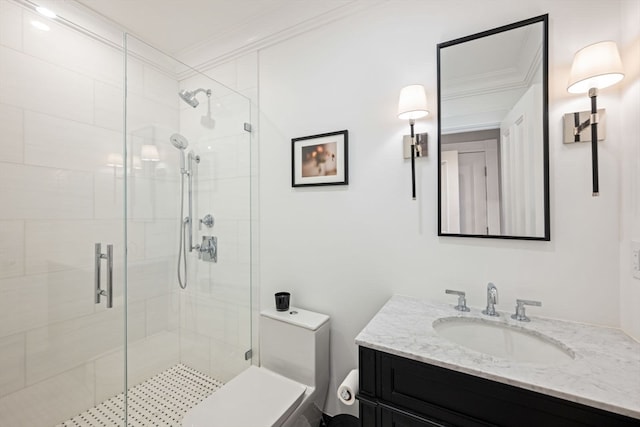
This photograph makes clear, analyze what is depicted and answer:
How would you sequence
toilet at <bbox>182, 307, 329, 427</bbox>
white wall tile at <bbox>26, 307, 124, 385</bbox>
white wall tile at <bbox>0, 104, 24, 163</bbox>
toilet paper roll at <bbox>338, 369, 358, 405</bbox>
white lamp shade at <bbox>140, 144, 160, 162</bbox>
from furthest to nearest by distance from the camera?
1. white lamp shade at <bbox>140, 144, 160, 162</bbox>
2. white wall tile at <bbox>26, 307, 124, 385</bbox>
3. white wall tile at <bbox>0, 104, 24, 163</bbox>
4. toilet at <bbox>182, 307, 329, 427</bbox>
5. toilet paper roll at <bbox>338, 369, 358, 405</bbox>

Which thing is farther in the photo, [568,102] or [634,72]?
[568,102]

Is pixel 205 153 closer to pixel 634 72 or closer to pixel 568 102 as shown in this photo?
pixel 568 102

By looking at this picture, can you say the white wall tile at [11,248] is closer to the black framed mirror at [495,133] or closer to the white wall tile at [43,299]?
the white wall tile at [43,299]

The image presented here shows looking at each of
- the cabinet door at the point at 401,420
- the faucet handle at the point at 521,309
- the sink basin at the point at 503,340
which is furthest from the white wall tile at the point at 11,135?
the faucet handle at the point at 521,309

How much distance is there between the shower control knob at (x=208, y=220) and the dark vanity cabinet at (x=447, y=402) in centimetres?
137

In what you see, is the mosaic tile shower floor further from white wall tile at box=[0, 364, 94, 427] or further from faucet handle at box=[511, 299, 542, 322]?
faucet handle at box=[511, 299, 542, 322]

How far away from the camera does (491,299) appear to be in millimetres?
1175

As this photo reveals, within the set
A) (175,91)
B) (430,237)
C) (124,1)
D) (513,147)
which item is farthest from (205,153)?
(513,147)

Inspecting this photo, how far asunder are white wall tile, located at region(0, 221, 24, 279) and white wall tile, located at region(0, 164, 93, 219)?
0.17 feet

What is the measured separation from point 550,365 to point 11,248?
2.38m

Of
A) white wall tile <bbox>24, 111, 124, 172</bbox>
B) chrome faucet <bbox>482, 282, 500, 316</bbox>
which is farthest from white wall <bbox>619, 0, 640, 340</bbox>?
white wall tile <bbox>24, 111, 124, 172</bbox>

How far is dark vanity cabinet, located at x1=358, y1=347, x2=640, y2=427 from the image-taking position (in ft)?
2.37

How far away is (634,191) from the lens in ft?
3.20

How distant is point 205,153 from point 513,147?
5.91 ft
